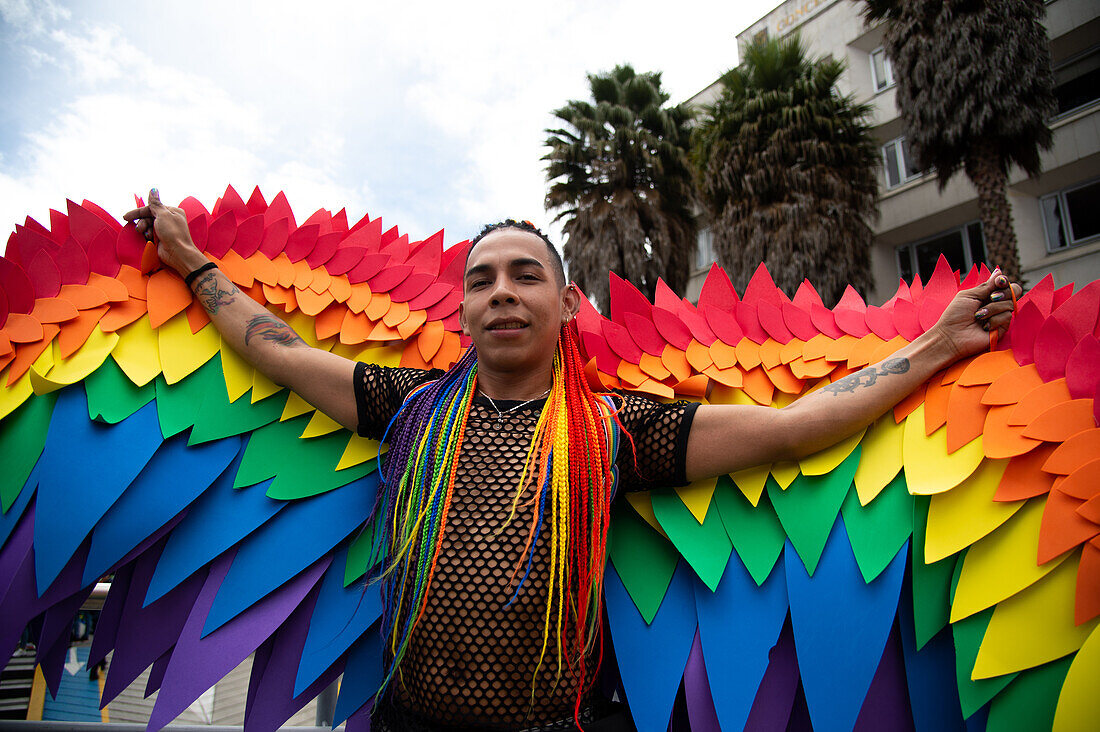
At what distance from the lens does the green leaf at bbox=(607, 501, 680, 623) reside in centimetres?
142

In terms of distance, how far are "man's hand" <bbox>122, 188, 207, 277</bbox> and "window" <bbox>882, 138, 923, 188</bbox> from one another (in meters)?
13.9

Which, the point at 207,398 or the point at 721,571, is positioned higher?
the point at 207,398

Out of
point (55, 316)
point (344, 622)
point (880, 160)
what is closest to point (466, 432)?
point (344, 622)

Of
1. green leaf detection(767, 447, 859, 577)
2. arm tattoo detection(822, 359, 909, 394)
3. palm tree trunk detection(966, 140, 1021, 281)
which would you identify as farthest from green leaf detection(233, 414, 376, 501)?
palm tree trunk detection(966, 140, 1021, 281)

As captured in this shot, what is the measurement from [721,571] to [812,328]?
627 mm

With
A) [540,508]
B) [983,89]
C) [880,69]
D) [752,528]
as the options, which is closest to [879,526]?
[752,528]

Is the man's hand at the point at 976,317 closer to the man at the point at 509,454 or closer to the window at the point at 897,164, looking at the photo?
the man at the point at 509,454

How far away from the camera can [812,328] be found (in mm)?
1559

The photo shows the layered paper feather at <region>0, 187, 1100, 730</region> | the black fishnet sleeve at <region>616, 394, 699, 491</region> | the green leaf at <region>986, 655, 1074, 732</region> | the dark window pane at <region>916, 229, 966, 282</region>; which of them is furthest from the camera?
the dark window pane at <region>916, 229, 966, 282</region>

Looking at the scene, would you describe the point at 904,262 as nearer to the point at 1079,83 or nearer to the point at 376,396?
the point at 1079,83

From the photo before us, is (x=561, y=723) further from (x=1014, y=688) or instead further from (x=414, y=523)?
(x=1014, y=688)

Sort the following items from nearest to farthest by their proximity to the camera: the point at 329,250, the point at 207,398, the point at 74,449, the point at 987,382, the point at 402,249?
the point at 987,382
the point at 74,449
the point at 207,398
the point at 329,250
the point at 402,249

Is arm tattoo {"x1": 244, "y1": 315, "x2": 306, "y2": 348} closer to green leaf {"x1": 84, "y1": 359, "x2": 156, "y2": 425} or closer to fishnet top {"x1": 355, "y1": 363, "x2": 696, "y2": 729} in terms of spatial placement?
green leaf {"x1": 84, "y1": 359, "x2": 156, "y2": 425}

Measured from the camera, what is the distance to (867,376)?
1.36 metres
